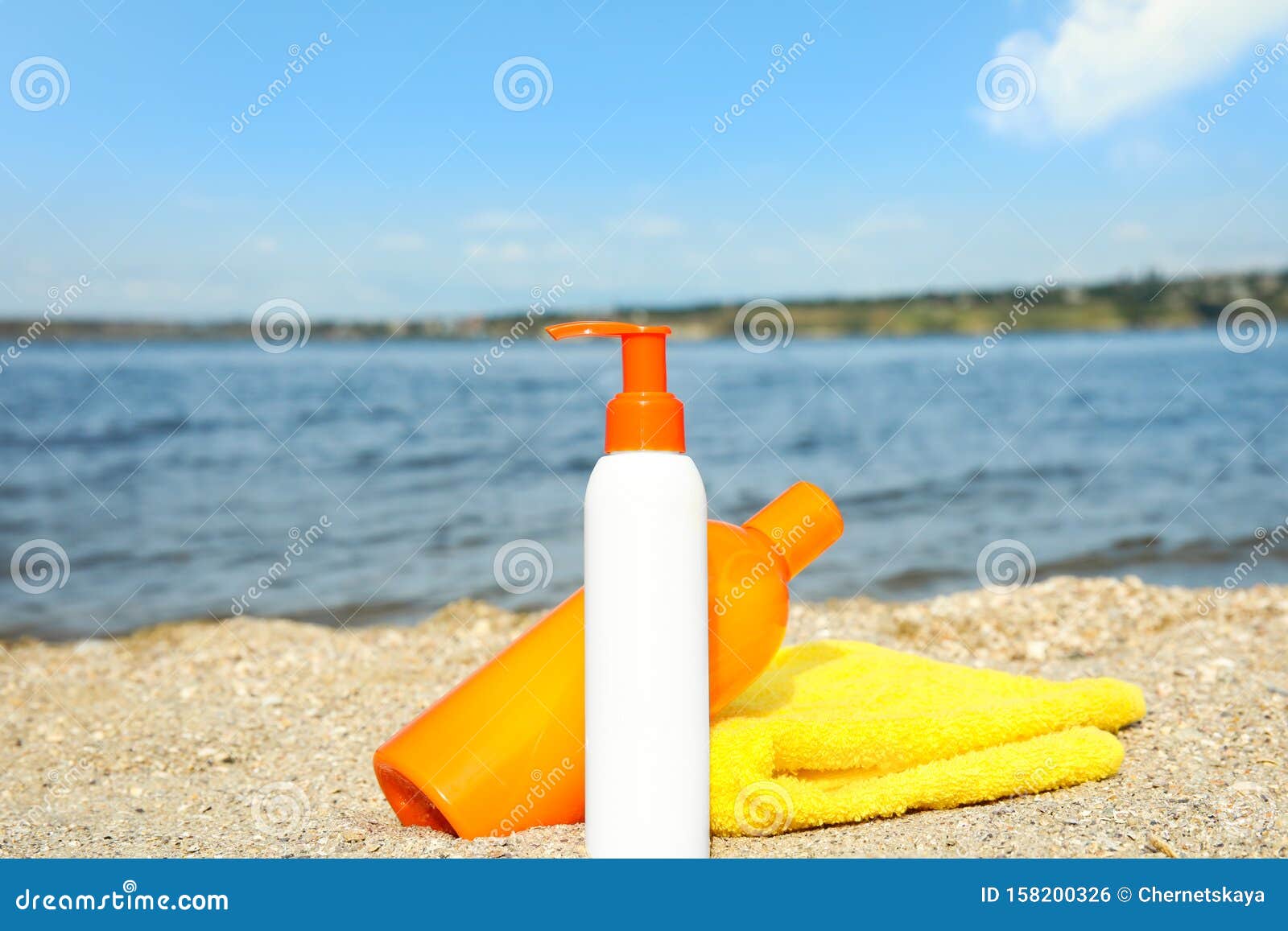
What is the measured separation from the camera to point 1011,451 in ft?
32.2

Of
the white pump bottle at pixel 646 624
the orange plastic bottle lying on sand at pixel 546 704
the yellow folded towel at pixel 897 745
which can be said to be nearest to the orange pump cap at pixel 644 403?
the white pump bottle at pixel 646 624

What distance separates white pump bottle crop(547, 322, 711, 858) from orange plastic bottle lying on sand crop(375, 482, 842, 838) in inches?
9.2

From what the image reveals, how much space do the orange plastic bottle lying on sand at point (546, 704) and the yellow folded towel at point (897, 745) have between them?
0.18 metres

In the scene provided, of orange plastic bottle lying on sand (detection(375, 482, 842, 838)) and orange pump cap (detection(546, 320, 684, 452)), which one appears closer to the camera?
orange pump cap (detection(546, 320, 684, 452))

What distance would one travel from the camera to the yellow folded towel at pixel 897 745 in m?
2.12

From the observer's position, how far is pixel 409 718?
3.38m

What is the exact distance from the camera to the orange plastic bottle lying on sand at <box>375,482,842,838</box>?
82.0 inches

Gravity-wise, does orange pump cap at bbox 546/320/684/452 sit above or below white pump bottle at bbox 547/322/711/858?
above

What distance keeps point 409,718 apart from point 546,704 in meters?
1.43

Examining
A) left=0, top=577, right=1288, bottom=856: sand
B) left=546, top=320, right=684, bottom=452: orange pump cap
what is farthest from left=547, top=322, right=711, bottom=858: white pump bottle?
left=0, top=577, right=1288, bottom=856: sand

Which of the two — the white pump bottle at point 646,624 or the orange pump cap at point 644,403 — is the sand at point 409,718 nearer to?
the white pump bottle at point 646,624

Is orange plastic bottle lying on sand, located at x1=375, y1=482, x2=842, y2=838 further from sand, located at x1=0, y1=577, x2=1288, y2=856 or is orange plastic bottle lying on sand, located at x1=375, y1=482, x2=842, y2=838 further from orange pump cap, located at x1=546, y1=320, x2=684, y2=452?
orange pump cap, located at x1=546, y1=320, x2=684, y2=452

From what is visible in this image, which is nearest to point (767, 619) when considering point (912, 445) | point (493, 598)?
point (493, 598)

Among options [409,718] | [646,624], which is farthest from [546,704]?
[409,718]
